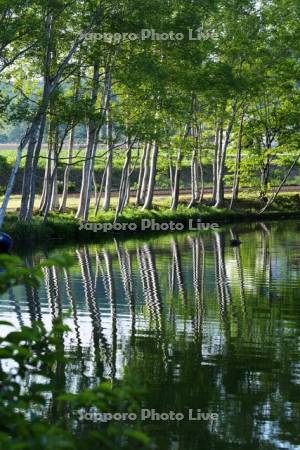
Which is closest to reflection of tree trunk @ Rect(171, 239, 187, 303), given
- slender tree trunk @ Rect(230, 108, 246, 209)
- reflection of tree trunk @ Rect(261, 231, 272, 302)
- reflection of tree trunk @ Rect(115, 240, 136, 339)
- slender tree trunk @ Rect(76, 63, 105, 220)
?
reflection of tree trunk @ Rect(115, 240, 136, 339)

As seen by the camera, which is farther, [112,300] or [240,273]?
[240,273]

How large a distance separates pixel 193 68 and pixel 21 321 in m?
32.5

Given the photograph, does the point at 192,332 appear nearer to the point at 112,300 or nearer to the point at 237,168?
the point at 112,300

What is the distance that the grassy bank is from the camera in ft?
123

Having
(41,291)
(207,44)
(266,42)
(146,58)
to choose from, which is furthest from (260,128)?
(41,291)

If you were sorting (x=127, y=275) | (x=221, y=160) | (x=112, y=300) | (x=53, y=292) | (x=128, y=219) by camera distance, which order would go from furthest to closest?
1. (x=221, y=160)
2. (x=128, y=219)
3. (x=127, y=275)
4. (x=53, y=292)
5. (x=112, y=300)

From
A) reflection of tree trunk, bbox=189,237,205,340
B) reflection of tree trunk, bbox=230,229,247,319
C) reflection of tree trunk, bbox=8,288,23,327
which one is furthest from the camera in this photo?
reflection of tree trunk, bbox=230,229,247,319

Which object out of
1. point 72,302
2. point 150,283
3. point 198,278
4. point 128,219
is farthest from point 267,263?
point 128,219

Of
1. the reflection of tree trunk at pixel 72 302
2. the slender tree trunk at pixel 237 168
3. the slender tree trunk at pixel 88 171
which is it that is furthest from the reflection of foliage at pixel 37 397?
the slender tree trunk at pixel 237 168

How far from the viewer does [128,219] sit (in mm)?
46656

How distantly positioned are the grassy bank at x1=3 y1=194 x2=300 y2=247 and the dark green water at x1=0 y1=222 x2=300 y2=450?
3.89 meters

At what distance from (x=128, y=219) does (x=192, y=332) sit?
2918 centimetres

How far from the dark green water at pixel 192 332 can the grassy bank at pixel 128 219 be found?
3.89 meters

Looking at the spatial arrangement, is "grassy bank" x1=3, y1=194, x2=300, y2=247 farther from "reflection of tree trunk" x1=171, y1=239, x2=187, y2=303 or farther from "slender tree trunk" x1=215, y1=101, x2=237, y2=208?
"reflection of tree trunk" x1=171, y1=239, x2=187, y2=303
